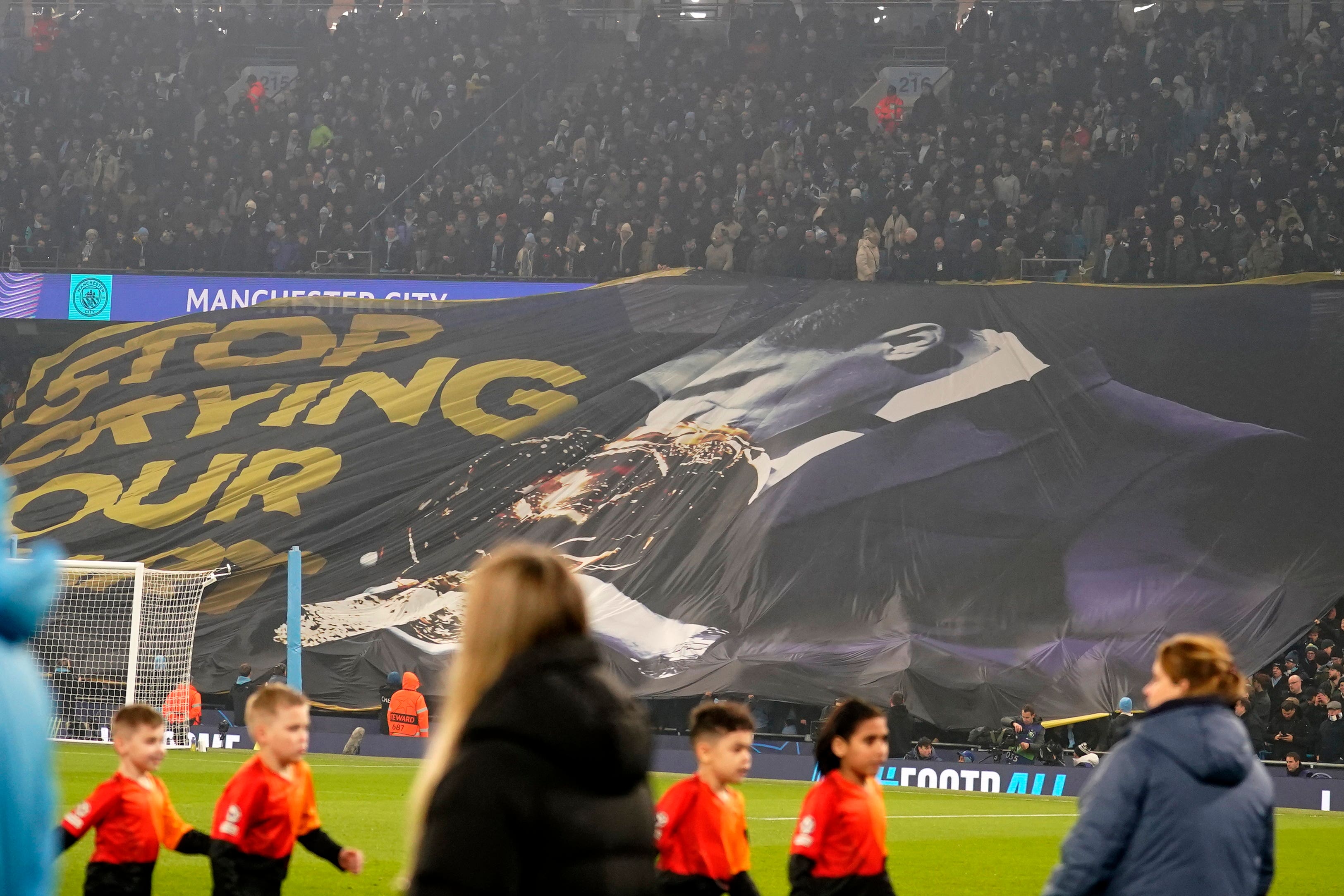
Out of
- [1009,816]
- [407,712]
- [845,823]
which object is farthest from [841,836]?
[407,712]

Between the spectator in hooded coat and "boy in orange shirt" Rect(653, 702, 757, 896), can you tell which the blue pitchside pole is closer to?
the spectator in hooded coat

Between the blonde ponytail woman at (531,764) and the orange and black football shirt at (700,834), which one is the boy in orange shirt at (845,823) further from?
the blonde ponytail woman at (531,764)

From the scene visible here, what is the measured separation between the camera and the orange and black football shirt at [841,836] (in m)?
5.20

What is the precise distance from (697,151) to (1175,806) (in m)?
24.5

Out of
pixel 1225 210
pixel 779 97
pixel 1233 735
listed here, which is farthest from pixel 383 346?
pixel 1233 735

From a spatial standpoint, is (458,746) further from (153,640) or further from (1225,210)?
(1225,210)

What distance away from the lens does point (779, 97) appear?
28125 millimetres

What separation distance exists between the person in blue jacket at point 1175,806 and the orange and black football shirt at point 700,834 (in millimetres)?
1721

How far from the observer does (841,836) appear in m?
5.20

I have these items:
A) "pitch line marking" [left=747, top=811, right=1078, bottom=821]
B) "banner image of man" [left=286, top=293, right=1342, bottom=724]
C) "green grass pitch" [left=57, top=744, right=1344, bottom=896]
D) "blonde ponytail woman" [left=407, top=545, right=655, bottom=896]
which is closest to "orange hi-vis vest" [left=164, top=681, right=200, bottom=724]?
"green grass pitch" [left=57, top=744, right=1344, bottom=896]

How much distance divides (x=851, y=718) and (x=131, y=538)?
63.0ft

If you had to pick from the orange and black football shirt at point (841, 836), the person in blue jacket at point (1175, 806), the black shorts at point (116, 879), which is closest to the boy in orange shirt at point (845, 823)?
the orange and black football shirt at point (841, 836)

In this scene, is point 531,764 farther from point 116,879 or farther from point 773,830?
point 773,830

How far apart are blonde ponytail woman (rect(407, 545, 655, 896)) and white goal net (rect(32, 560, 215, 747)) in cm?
1790
